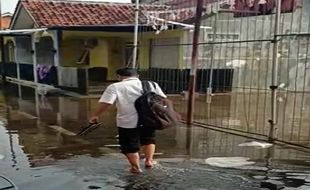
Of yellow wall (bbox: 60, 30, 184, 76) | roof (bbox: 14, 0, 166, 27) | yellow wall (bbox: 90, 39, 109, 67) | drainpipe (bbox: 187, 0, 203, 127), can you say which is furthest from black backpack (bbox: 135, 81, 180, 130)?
yellow wall (bbox: 90, 39, 109, 67)

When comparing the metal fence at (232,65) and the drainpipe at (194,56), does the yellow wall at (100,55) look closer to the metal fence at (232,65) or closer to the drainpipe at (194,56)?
the metal fence at (232,65)

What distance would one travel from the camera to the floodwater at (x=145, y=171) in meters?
5.89

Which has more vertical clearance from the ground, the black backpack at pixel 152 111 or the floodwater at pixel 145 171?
the black backpack at pixel 152 111

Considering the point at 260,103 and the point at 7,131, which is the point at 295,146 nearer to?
the point at 7,131

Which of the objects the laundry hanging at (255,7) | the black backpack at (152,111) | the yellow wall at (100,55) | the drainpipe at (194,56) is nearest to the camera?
the black backpack at (152,111)

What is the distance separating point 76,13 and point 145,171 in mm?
17439

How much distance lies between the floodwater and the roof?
10.9 metres

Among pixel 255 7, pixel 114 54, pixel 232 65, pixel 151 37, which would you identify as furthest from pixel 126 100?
pixel 114 54

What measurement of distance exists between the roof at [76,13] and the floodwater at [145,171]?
10949 millimetres

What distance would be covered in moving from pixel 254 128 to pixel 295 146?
2.40 m

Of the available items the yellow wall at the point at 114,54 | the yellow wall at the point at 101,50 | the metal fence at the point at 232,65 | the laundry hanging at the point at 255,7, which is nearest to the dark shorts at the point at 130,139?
the laundry hanging at the point at 255,7

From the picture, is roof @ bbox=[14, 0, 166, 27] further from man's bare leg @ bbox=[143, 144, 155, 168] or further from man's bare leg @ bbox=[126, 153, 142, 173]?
man's bare leg @ bbox=[126, 153, 142, 173]

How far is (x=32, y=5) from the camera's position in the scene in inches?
906

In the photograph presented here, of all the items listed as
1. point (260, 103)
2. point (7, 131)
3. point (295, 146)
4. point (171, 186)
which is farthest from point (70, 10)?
point (171, 186)
